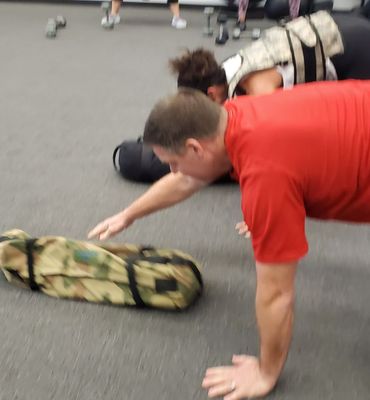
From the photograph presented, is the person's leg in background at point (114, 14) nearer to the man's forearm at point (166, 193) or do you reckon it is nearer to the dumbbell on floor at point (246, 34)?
the dumbbell on floor at point (246, 34)

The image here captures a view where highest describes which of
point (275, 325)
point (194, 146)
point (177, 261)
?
point (194, 146)

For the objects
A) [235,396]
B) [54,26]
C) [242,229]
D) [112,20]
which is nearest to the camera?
[235,396]

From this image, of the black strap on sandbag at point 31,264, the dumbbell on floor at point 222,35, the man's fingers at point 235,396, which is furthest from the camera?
the dumbbell on floor at point 222,35

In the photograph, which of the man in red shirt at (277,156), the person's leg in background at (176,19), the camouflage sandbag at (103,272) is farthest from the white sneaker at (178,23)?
the man in red shirt at (277,156)

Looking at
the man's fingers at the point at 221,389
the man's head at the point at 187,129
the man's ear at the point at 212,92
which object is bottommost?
the man's fingers at the point at 221,389

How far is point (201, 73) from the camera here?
1.83m

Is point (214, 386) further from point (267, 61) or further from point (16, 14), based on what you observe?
point (16, 14)

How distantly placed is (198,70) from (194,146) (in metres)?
0.74

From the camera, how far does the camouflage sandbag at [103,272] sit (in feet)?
5.27

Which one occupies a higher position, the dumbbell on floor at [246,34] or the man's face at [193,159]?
the man's face at [193,159]

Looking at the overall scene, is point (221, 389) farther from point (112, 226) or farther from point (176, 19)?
point (176, 19)

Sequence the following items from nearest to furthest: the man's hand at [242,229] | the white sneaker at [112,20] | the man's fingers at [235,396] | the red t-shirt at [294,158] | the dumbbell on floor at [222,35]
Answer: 1. the red t-shirt at [294,158]
2. the man's fingers at [235,396]
3. the man's hand at [242,229]
4. the dumbbell on floor at [222,35]
5. the white sneaker at [112,20]

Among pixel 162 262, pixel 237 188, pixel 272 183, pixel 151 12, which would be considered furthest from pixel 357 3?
pixel 272 183

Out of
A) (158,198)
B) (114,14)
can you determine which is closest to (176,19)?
(114,14)
